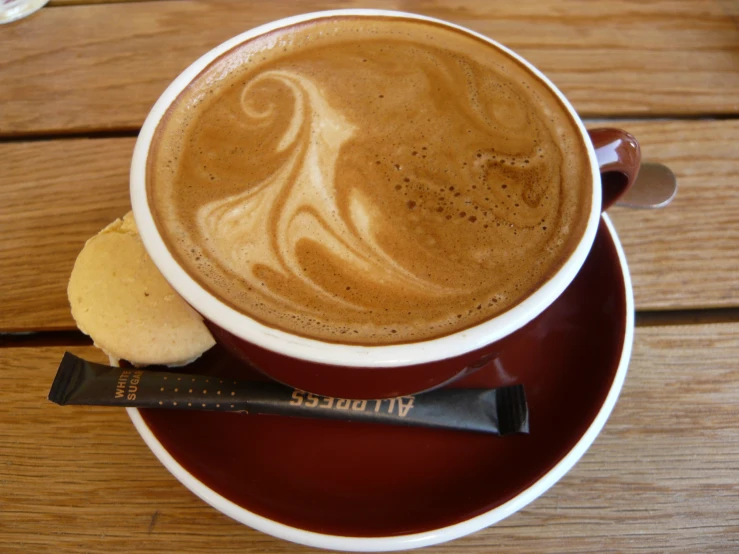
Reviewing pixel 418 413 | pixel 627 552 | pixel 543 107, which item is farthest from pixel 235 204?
pixel 627 552

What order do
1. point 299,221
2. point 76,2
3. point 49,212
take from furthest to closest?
point 76,2 < point 49,212 < point 299,221

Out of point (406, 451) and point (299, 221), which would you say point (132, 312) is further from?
point (406, 451)

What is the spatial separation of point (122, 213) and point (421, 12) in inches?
42.1

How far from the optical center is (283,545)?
95 cm

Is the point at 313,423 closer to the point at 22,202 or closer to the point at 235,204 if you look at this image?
Answer: the point at 235,204

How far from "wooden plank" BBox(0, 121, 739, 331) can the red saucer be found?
255mm

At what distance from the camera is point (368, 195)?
98 cm

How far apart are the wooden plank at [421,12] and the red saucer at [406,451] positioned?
77cm

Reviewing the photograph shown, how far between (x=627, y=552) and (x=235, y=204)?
Result: 33.9 inches

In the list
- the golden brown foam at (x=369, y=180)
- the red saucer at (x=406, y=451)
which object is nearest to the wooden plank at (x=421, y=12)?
the golden brown foam at (x=369, y=180)

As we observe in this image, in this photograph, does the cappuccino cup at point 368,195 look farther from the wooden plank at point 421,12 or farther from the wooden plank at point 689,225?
the wooden plank at point 421,12

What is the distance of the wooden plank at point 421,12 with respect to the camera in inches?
59.4

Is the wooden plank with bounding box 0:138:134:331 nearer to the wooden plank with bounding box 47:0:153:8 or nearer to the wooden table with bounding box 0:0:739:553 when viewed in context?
the wooden table with bounding box 0:0:739:553

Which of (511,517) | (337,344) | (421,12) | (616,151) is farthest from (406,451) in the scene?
(421,12)
